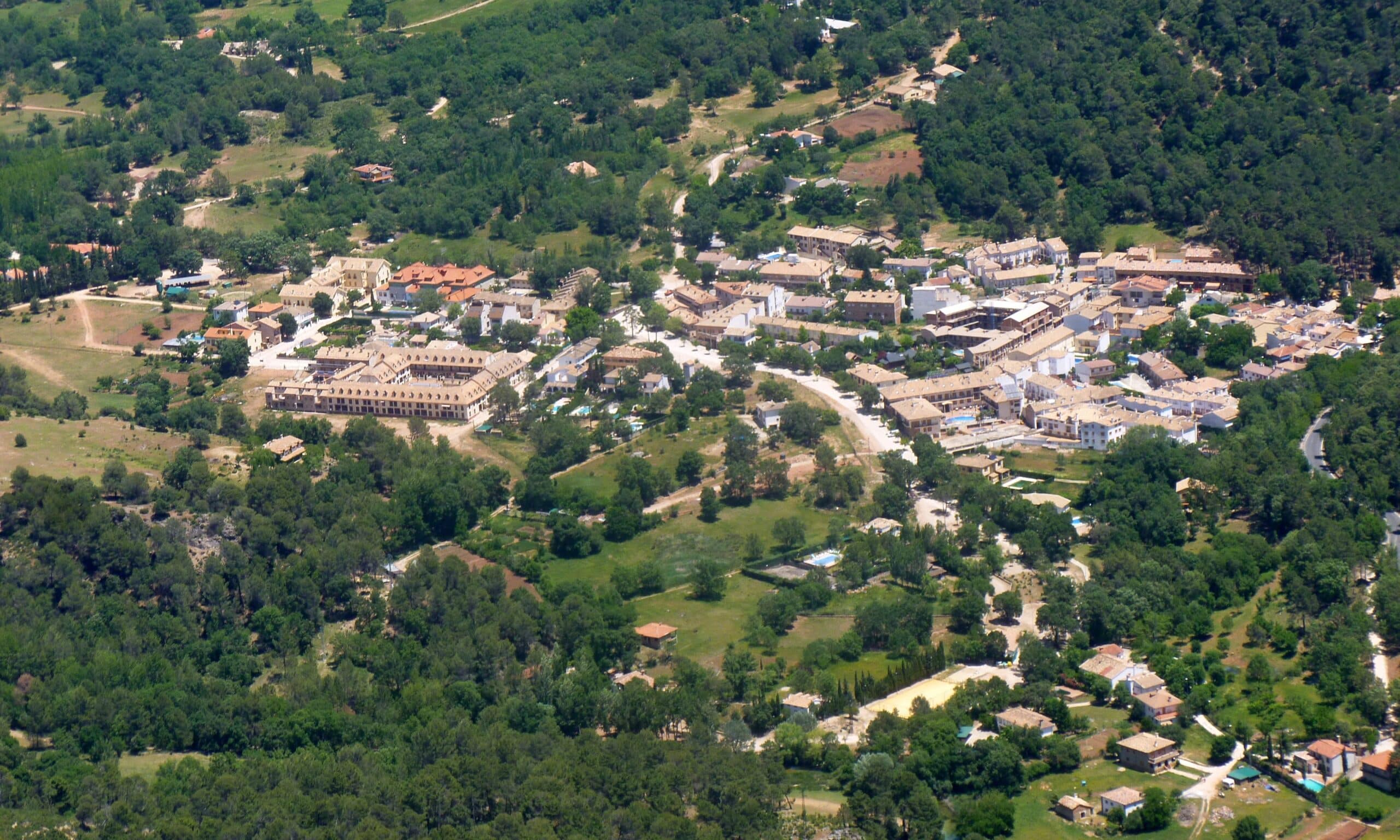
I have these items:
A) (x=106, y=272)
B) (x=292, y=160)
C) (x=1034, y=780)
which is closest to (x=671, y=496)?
(x=1034, y=780)

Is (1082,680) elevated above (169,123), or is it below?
below

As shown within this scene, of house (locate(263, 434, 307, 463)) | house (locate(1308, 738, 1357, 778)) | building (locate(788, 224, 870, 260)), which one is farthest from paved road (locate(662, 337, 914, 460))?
house (locate(1308, 738, 1357, 778))

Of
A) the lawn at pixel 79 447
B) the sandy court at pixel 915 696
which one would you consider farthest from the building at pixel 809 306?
the sandy court at pixel 915 696

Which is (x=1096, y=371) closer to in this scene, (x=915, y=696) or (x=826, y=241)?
(x=826, y=241)

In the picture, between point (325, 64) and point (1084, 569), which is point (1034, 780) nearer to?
point (1084, 569)

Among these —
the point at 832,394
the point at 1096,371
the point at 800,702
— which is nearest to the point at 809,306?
the point at 832,394

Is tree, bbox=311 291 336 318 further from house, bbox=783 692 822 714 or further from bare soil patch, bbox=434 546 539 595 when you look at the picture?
house, bbox=783 692 822 714

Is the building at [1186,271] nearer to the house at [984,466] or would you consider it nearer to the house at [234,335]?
the house at [984,466]
